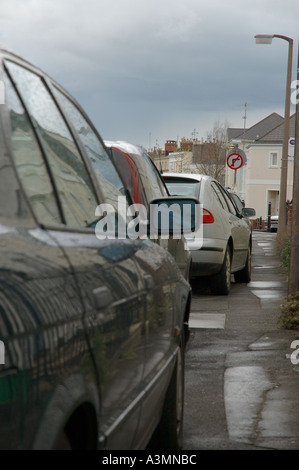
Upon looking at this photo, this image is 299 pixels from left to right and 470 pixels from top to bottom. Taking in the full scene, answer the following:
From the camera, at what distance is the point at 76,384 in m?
2.07

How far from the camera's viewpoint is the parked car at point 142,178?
7207 millimetres

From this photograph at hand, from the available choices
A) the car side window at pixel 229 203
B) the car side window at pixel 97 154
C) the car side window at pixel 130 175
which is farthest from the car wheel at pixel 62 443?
the car side window at pixel 229 203

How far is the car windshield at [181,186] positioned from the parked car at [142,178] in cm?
358

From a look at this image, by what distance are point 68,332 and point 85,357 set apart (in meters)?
0.16

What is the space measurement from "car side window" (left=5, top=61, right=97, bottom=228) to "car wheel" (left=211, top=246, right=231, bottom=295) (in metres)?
8.60

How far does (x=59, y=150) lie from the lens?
111 inches

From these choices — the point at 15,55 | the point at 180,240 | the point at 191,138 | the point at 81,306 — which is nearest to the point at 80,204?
the point at 15,55

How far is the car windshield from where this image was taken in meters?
11.5

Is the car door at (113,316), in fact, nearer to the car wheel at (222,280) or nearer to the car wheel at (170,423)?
the car wheel at (170,423)

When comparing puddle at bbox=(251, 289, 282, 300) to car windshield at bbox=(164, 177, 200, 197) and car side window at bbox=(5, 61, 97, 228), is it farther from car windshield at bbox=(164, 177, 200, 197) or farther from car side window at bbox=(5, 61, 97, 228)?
car side window at bbox=(5, 61, 97, 228)

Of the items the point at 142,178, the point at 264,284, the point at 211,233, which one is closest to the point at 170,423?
the point at 142,178

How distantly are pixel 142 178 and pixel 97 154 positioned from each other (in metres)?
3.87

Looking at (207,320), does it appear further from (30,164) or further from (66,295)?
(66,295)
